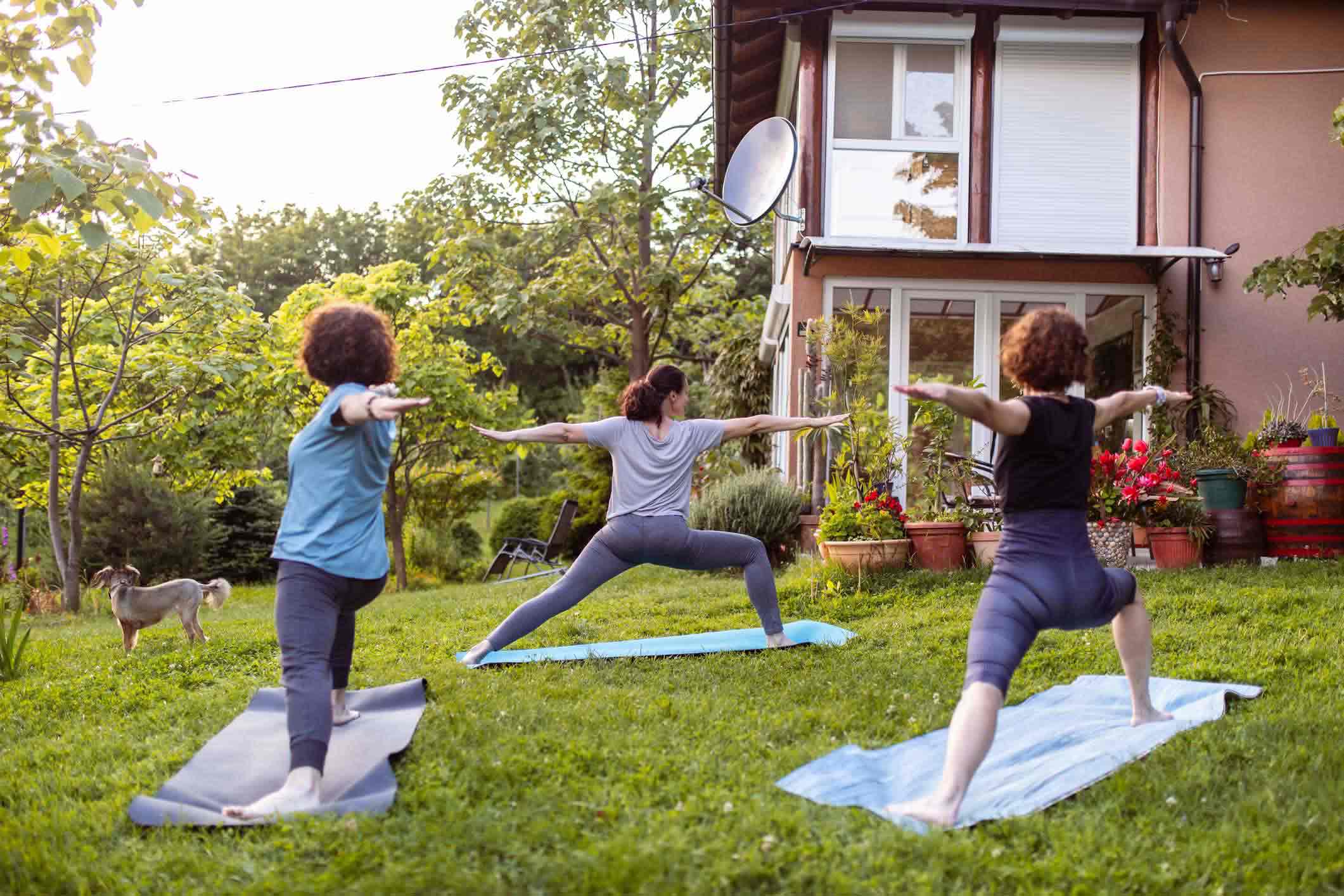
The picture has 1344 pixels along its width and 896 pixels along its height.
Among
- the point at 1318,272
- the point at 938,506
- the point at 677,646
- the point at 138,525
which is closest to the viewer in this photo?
the point at 677,646

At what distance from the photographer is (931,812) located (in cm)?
329

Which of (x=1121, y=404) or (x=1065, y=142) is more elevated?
(x=1065, y=142)

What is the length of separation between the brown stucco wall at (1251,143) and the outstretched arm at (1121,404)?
728 centimetres

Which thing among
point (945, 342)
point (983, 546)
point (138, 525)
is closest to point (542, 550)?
point (138, 525)

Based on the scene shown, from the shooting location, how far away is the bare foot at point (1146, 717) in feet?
14.0

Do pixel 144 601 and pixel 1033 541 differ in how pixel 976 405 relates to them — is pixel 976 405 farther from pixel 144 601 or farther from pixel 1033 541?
pixel 144 601

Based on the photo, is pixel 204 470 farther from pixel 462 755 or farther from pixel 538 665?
pixel 462 755

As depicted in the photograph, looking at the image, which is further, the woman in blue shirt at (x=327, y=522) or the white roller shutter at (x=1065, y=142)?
the white roller shutter at (x=1065, y=142)

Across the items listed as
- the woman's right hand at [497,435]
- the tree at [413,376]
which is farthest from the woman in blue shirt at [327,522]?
the tree at [413,376]

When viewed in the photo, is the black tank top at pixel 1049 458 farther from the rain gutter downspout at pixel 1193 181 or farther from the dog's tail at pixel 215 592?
the rain gutter downspout at pixel 1193 181

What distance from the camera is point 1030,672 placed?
5531 millimetres

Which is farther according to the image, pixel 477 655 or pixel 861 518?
pixel 861 518

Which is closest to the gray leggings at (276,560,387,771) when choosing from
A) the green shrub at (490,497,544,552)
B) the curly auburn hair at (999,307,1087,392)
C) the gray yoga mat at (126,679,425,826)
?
the gray yoga mat at (126,679,425,826)

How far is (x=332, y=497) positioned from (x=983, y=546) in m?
5.88
